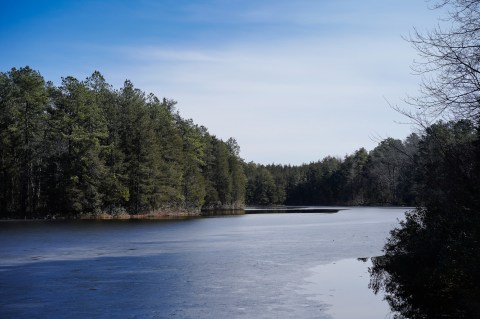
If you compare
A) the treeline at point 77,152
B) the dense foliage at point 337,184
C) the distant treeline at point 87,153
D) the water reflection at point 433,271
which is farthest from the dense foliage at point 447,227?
the dense foliage at point 337,184

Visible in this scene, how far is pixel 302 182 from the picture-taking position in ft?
573

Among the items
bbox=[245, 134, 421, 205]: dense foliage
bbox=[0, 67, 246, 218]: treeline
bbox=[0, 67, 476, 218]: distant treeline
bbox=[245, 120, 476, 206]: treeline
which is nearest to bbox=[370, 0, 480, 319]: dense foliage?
bbox=[0, 67, 476, 218]: distant treeline

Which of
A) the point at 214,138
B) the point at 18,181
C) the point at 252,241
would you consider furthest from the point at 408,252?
the point at 214,138

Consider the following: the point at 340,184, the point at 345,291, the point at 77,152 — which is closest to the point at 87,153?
the point at 77,152

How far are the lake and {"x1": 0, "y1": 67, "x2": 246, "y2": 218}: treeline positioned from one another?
3154 centimetres

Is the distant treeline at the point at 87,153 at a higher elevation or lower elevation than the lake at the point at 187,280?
higher

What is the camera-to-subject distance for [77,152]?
60875 mm

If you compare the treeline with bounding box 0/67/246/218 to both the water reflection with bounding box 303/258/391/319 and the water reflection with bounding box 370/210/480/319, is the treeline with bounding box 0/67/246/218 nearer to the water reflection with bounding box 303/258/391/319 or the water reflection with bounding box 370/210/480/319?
the water reflection with bounding box 303/258/391/319

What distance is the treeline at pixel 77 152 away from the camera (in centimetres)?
6053

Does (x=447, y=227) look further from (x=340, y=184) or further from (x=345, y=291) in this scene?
(x=340, y=184)

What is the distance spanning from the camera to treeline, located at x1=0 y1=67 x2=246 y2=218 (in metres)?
60.5

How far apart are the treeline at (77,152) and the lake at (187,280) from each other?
31536mm

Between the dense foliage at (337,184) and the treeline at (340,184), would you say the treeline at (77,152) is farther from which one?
the dense foliage at (337,184)

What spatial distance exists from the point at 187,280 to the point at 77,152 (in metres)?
47.7
